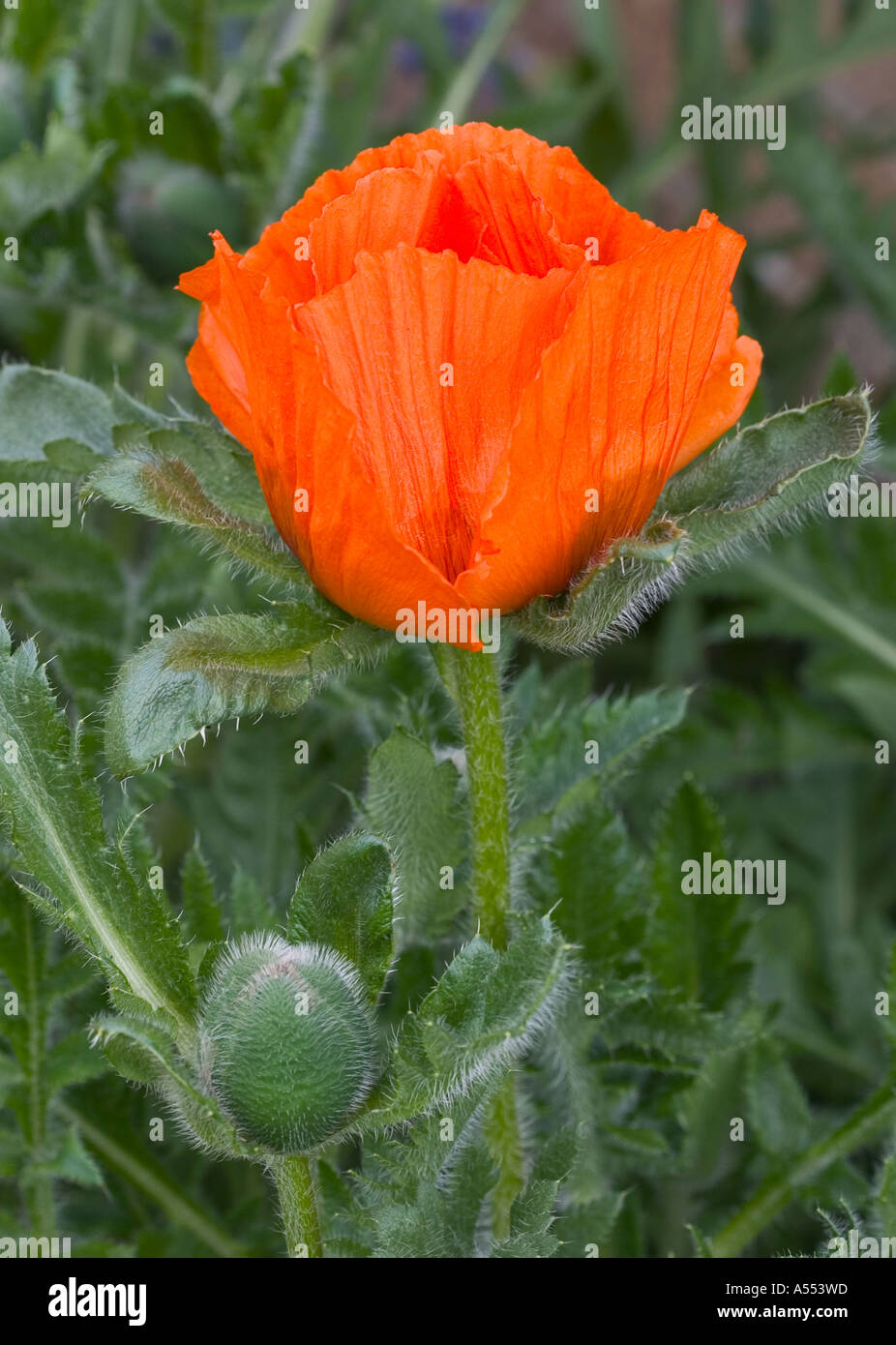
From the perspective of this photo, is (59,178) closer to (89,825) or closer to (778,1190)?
(89,825)

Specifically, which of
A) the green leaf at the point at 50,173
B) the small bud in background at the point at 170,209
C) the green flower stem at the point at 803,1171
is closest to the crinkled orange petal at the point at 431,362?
the green flower stem at the point at 803,1171

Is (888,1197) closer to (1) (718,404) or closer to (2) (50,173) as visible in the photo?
(1) (718,404)

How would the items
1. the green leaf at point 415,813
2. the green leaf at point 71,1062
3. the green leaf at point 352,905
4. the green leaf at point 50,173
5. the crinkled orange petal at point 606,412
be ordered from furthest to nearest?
the green leaf at point 50,173, the green leaf at point 71,1062, the green leaf at point 415,813, the green leaf at point 352,905, the crinkled orange petal at point 606,412

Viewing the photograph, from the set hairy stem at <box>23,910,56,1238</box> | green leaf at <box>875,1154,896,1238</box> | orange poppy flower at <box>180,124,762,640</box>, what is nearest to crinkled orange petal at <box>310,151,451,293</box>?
orange poppy flower at <box>180,124,762,640</box>

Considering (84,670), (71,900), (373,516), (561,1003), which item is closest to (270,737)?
(84,670)

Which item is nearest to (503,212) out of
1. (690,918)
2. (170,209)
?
(690,918)

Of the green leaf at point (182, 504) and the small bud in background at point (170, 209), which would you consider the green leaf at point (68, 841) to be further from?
the small bud in background at point (170, 209)

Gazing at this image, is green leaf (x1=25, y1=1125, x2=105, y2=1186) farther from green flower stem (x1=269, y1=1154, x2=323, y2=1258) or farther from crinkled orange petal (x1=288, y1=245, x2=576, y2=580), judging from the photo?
crinkled orange petal (x1=288, y1=245, x2=576, y2=580)
